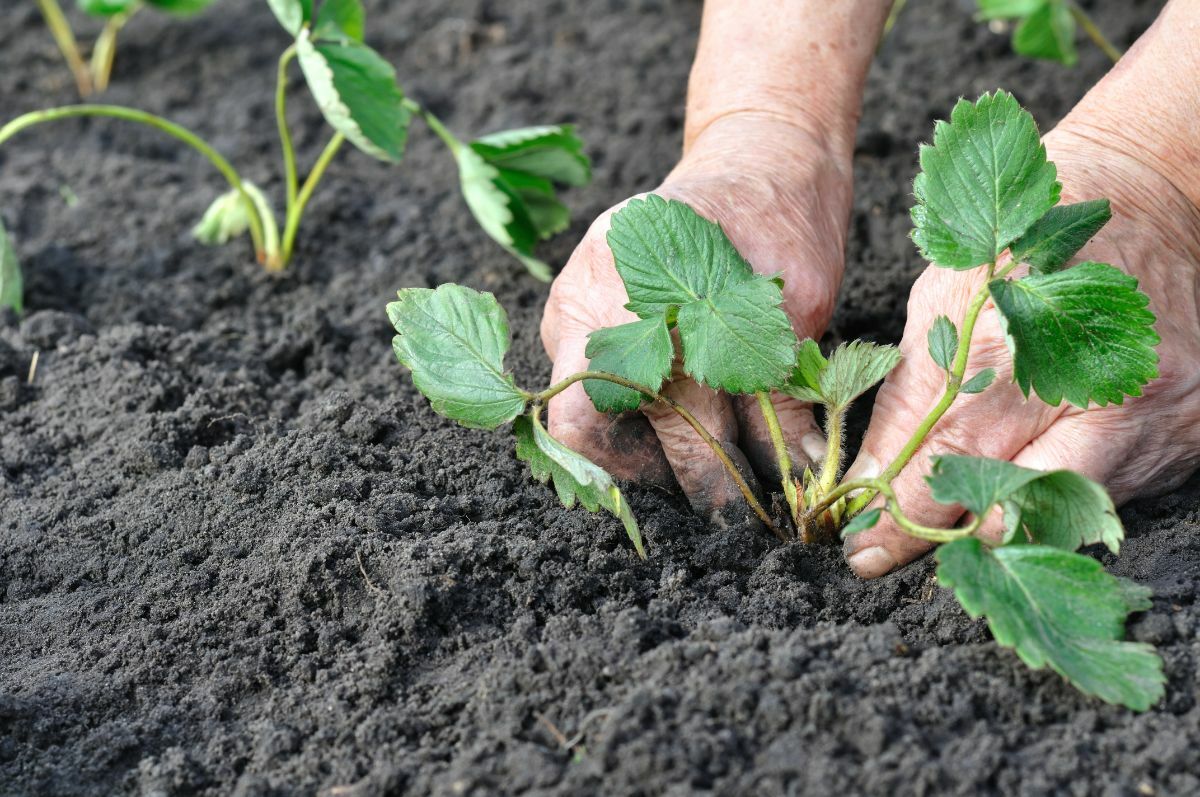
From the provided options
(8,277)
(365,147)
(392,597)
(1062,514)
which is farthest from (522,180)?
(1062,514)

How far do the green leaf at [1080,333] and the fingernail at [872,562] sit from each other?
0.97 feet

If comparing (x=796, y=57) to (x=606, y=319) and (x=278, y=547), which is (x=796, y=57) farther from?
(x=278, y=547)

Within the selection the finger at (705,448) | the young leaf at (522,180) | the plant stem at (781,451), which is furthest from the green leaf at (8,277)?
the plant stem at (781,451)

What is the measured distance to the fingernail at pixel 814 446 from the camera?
1658mm

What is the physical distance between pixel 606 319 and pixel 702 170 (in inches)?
13.9

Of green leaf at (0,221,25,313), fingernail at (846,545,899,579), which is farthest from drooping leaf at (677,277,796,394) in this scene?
green leaf at (0,221,25,313)

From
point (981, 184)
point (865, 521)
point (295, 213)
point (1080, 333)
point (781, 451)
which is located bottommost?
point (295, 213)

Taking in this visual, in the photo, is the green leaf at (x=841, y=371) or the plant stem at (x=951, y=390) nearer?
the plant stem at (x=951, y=390)

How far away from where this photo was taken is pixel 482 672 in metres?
1.39

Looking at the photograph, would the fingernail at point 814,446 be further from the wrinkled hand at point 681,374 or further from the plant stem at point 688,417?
the plant stem at point 688,417

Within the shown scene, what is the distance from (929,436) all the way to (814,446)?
191 millimetres

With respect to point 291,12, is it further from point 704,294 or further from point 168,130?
point 704,294

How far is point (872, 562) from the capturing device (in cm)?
155

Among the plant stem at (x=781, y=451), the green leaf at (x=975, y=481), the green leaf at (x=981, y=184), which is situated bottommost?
the plant stem at (x=781, y=451)
